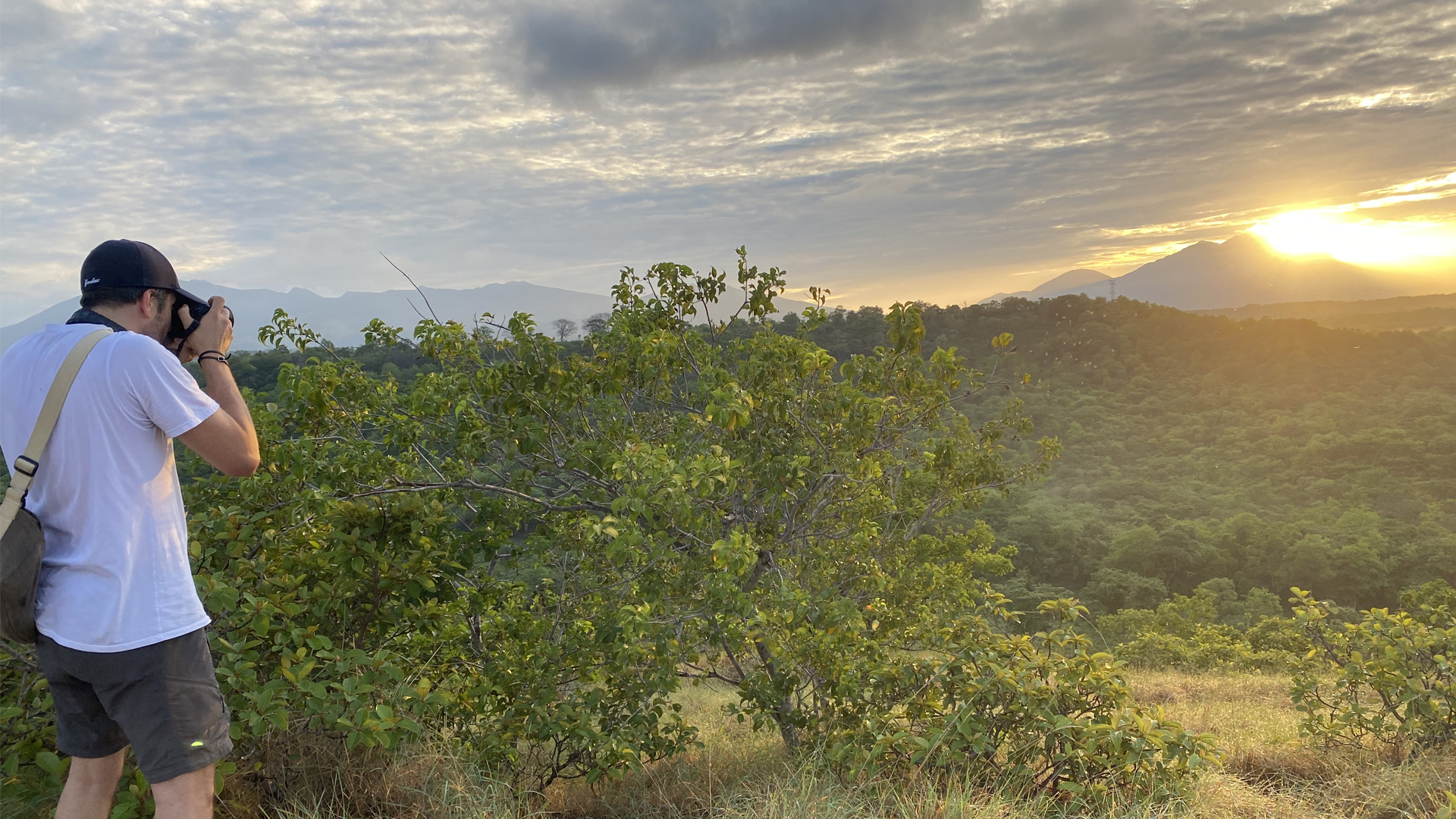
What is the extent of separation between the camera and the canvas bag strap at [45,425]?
1.83 meters

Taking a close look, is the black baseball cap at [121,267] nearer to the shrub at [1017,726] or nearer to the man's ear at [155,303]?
the man's ear at [155,303]

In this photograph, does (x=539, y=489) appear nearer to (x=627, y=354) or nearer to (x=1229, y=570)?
(x=627, y=354)

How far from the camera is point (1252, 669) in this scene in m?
14.1

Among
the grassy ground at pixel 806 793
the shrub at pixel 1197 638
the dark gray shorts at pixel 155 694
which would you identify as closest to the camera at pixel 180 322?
the dark gray shorts at pixel 155 694

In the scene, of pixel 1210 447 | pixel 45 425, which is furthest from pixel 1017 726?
pixel 1210 447

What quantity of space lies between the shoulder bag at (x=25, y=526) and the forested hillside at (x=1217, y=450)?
11211 mm

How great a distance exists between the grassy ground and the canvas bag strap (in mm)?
1536

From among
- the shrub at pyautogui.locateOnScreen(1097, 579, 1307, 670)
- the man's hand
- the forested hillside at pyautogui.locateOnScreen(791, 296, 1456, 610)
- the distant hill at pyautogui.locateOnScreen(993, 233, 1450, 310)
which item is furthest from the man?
the distant hill at pyautogui.locateOnScreen(993, 233, 1450, 310)

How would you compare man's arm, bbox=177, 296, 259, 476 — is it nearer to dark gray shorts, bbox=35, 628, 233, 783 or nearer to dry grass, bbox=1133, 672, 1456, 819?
dark gray shorts, bbox=35, 628, 233, 783

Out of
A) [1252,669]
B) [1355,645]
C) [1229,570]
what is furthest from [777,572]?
[1229,570]

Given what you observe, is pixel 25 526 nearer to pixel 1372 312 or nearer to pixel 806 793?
pixel 806 793

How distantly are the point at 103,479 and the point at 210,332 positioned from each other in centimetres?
44

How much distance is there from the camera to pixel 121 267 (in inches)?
77.7

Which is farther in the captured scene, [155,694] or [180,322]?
[180,322]
